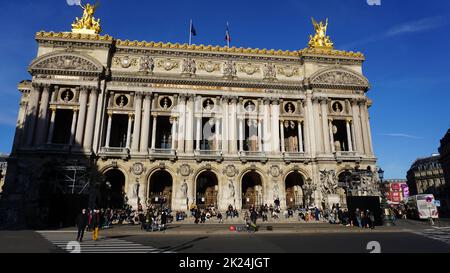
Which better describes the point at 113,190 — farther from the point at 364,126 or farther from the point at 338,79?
the point at 364,126

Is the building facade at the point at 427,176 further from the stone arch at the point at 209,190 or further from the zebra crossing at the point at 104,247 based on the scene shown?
the zebra crossing at the point at 104,247

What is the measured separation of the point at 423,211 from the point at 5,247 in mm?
44419


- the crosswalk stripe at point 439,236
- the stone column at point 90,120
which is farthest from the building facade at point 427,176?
the stone column at point 90,120

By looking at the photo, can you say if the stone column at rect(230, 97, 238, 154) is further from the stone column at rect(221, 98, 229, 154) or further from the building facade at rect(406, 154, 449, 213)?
the building facade at rect(406, 154, 449, 213)

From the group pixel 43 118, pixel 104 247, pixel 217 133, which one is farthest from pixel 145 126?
pixel 104 247

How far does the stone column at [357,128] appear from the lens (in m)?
43.6

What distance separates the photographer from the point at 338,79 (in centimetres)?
4581

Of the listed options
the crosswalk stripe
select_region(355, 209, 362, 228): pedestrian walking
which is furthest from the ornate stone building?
the crosswalk stripe

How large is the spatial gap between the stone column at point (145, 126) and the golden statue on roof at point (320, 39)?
91.5 ft

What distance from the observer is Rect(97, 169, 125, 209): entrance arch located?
1559 inches

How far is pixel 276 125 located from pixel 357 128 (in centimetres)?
1247

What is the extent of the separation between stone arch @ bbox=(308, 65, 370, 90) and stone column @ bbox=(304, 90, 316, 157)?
2.10m

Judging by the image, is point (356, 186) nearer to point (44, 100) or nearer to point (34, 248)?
point (34, 248)
